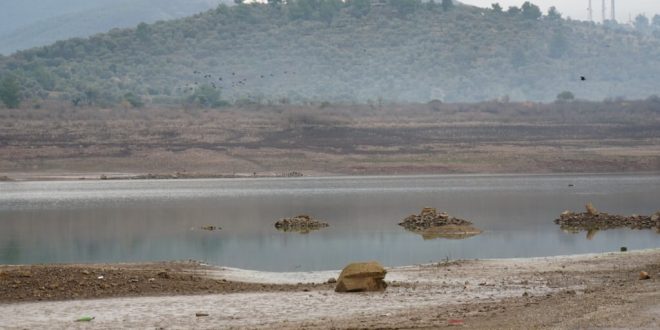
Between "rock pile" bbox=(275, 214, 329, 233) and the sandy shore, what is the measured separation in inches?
537

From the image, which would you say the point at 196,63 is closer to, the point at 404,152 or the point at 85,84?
the point at 85,84

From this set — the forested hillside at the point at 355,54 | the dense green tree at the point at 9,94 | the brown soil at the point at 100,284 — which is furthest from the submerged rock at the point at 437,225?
the forested hillside at the point at 355,54

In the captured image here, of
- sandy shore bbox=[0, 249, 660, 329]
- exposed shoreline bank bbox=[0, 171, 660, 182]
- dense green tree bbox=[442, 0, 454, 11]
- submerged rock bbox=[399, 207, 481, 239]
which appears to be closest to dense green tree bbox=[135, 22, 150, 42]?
dense green tree bbox=[442, 0, 454, 11]

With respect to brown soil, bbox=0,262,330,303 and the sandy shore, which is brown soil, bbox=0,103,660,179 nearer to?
brown soil, bbox=0,262,330,303

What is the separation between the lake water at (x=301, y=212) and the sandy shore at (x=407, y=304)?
4.59m

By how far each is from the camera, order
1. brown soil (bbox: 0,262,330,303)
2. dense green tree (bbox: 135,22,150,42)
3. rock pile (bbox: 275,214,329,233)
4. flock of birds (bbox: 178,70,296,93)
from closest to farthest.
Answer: brown soil (bbox: 0,262,330,303) → rock pile (bbox: 275,214,329,233) → flock of birds (bbox: 178,70,296,93) → dense green tree (bbox: 135,22,150,42)

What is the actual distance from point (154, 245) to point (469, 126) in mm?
65678

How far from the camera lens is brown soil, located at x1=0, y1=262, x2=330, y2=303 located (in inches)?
758

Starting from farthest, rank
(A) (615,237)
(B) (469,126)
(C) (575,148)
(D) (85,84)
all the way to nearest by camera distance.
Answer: (D) (85,84), (B) (469,126), (C) (575,148), (A) (615,237)

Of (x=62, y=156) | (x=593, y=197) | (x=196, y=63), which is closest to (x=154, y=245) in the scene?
(x=593, y=197)

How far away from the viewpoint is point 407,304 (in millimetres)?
17875

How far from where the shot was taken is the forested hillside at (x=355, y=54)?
17600 cm

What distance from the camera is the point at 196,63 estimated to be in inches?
7062

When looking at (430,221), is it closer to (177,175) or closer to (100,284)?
(100,284)
